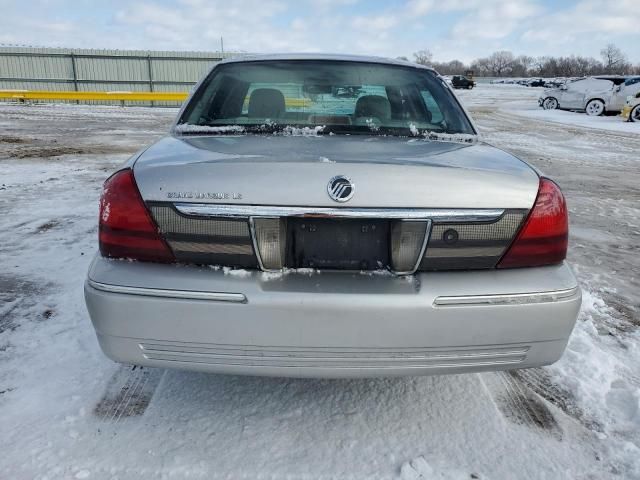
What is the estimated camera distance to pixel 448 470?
1853mm

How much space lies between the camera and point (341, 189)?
1690 millimetres

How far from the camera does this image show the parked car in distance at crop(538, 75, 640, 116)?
1980cm

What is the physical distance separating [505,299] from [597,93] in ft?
75.5

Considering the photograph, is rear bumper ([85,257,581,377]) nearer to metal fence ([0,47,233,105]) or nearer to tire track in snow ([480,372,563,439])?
tire track in snow ([480,372,563,439])

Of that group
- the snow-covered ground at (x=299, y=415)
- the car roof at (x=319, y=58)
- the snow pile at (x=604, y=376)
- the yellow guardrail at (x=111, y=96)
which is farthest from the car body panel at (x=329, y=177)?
the yellow guardrail at (x=111, y=96)

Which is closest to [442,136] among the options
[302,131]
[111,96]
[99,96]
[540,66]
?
[302,131]

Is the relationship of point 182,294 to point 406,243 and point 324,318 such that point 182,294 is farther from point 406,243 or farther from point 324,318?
point 406,243

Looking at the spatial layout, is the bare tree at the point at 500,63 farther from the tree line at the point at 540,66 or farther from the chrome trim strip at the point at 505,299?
the chrome trim strip at the point at 505,299

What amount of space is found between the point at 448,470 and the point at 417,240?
86 cm

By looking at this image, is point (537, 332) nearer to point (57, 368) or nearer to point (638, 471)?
point (638, 471)

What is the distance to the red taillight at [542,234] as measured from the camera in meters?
1.82

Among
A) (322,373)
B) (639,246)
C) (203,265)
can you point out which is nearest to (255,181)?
(203,265)

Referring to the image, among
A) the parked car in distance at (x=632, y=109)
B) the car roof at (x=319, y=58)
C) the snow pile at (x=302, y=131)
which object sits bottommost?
the parked car in distance at (x=632, y=109)

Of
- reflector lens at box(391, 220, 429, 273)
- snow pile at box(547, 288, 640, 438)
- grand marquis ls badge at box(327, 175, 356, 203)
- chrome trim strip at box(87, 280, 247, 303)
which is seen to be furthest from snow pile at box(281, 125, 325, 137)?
snow pile at box(547, 288, 640, 438)
